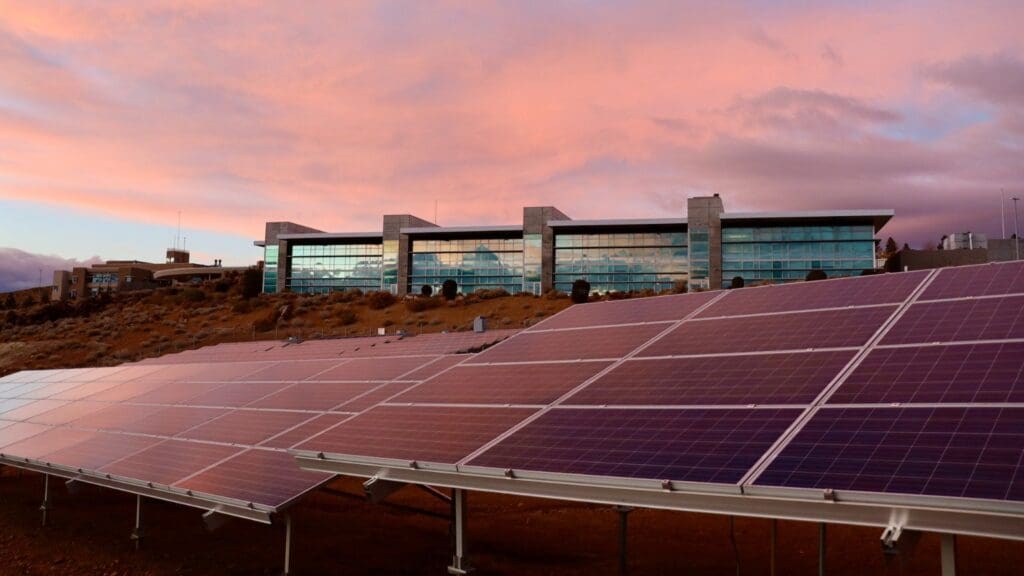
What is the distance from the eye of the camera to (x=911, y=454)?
9836 millimetres

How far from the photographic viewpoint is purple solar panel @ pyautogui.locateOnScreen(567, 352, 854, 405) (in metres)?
13.3

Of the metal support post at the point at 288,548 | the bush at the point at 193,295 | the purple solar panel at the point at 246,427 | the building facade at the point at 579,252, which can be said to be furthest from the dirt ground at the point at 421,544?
the bush at the point at 193,295

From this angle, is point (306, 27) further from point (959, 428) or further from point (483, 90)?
point (959, 428)

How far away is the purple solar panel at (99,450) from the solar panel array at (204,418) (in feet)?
0.20

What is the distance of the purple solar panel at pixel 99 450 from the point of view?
22.8 meters

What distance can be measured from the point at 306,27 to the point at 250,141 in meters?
20.4

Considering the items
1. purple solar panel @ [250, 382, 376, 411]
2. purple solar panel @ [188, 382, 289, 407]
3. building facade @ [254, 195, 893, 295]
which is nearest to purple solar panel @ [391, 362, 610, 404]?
purple solar panel @ [250, 382, 376, 411]

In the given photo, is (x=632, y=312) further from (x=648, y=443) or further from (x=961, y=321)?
(x=648, y=443)

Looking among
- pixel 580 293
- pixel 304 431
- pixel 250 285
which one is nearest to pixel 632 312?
pixel 304 431

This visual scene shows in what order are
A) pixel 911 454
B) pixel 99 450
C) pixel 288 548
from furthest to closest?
pixel 99 450, pixel 288 548, pixel 911 454

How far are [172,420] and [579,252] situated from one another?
8720 cm

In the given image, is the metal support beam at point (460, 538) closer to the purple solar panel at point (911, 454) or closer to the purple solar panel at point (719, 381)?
the purple solar panel at point (719, 381)

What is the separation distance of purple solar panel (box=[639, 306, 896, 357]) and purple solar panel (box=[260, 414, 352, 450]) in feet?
29.3

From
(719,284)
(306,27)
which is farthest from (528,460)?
(719,284)
